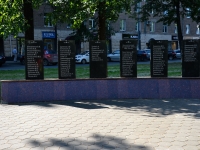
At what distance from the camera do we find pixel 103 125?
6277mm

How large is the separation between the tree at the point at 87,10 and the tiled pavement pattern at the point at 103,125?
6545 millimetres

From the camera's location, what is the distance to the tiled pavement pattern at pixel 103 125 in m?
5.04

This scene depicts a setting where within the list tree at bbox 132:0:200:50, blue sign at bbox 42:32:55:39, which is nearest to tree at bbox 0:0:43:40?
tree at bbox 132:0:200:50

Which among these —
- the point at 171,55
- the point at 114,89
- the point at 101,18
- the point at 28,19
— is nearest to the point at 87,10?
the point at 101,18

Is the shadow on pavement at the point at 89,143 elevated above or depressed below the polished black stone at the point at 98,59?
below

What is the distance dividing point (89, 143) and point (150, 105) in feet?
11.6

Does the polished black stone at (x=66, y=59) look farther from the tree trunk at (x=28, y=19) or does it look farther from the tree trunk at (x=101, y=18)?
the tree trunk at (x=28, y=19)

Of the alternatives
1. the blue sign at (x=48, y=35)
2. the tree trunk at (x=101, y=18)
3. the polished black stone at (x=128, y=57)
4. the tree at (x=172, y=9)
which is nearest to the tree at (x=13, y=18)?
the tree trunk at (x=101, y=18)

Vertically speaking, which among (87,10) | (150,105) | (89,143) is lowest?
(89,143)

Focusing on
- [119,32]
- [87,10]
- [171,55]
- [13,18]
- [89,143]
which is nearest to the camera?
[89,143]

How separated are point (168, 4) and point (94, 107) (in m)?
22.2

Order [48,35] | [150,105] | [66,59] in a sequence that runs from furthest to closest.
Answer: [48,35] < [66,59] < [150,105]

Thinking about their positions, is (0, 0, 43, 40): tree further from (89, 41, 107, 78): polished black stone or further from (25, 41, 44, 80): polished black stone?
(89, 41, 107, 78): polished black stone

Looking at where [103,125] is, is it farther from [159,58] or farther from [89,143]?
[159,58]
